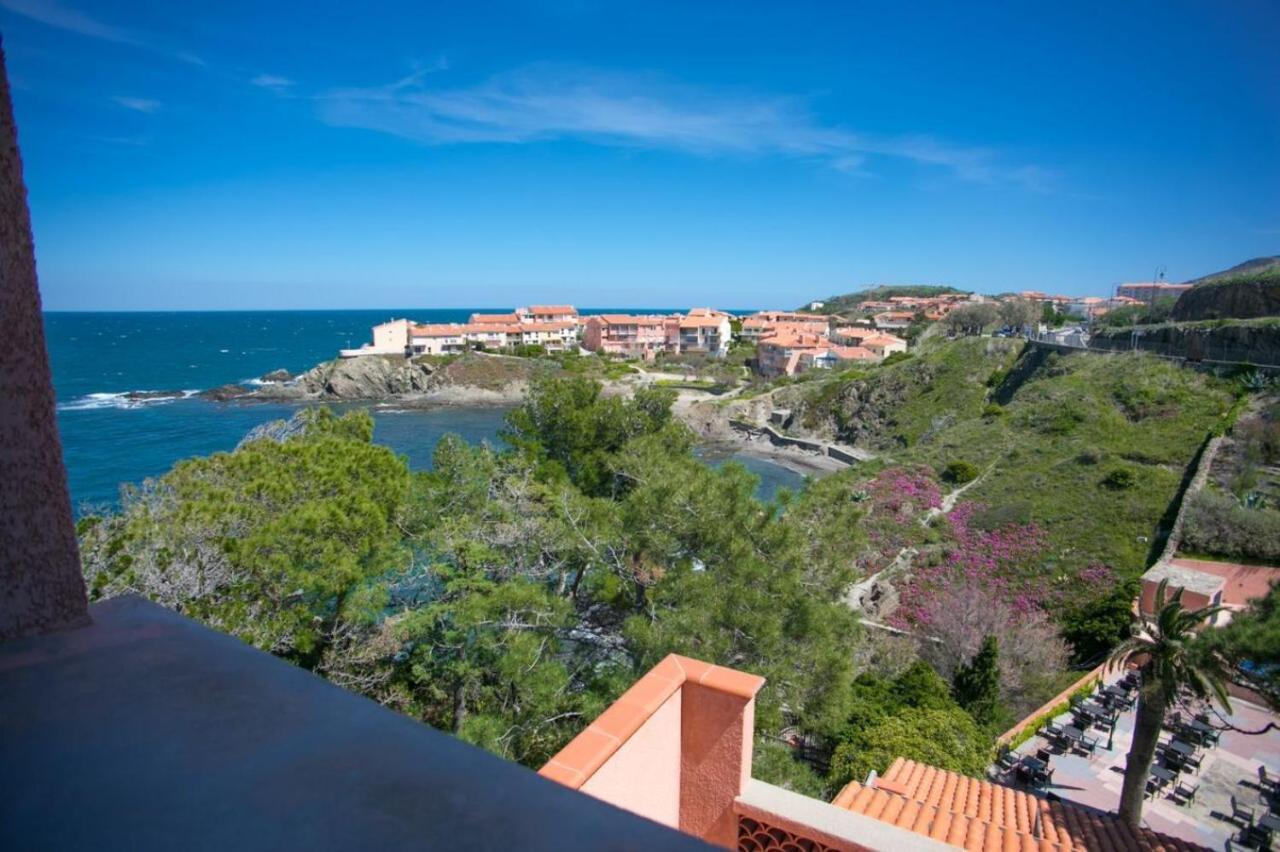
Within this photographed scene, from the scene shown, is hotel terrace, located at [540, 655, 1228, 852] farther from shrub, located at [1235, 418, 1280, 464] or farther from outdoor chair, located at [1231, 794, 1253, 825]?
shrub, located at [1235, 418, 1280, 464]

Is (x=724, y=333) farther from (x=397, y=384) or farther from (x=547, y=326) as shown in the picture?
(x=397, y=384)

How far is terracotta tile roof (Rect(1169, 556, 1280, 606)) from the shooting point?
547 inches

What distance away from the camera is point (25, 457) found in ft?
4.12

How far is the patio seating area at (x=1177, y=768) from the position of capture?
838 cm

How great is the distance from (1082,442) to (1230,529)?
351 inches

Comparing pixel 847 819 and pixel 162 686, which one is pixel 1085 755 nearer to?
pixel 847 819

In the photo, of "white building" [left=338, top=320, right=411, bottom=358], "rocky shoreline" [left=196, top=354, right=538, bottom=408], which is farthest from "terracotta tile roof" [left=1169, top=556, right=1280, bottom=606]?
"white building" [left=338, top=320, right=411, bottom=358]

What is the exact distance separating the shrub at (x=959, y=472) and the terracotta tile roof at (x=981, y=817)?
19176 mm

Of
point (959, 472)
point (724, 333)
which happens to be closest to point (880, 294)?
point (724, 333)

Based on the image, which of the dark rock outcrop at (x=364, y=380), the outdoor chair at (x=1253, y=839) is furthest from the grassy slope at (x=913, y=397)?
the dark rock outcrop at (x=364, y=380)

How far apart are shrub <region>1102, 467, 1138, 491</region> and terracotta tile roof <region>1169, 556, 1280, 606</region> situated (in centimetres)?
540

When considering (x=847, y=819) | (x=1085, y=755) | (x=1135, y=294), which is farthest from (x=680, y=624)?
(x=1135, y=294)

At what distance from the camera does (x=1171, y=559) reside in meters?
15.6

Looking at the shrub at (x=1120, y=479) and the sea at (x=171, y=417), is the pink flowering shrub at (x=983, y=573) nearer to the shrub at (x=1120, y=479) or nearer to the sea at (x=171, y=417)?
the shrub at (x=1120, y=479)
